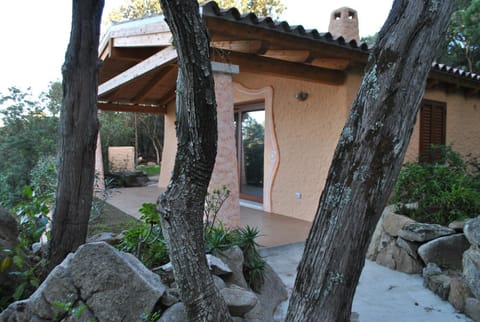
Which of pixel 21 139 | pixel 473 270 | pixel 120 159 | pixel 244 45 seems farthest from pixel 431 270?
pixel 120 159

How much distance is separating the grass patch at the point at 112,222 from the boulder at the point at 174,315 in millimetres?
2790

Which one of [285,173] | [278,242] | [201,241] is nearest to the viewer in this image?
[201,241]

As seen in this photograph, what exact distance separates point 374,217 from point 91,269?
1.77 metres

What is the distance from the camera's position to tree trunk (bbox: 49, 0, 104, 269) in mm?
2654

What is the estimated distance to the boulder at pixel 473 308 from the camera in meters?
3.11

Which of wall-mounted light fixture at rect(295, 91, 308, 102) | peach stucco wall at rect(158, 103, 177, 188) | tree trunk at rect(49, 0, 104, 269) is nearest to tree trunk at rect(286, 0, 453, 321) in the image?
tree trunk at rect(49, 0, 104, 269)

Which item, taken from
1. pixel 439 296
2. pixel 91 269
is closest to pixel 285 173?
pixel 439 296

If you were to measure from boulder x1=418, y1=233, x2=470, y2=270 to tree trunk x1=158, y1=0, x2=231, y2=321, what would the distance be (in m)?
3.29

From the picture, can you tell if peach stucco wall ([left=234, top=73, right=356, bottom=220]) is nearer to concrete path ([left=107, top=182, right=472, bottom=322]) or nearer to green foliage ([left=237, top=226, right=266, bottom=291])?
concrete path ([left=107, top=182, right=472, bottom=322])

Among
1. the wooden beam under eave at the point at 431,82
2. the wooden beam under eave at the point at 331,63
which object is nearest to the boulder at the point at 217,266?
the wooden beam under eave at the point at 331,63

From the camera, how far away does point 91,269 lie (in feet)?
7.09

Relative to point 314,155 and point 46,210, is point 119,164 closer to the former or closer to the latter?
point 314,155

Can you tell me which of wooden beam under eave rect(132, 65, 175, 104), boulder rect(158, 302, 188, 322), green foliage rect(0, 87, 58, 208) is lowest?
boulder rect(158, 302, 188, 322)

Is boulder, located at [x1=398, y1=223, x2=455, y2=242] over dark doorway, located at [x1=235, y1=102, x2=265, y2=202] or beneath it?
beneath
